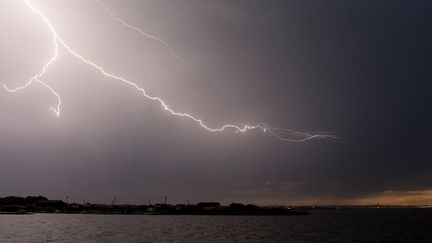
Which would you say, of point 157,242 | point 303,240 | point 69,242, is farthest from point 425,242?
point 69,242

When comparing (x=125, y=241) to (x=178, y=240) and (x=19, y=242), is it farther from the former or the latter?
(x=19, y=242)

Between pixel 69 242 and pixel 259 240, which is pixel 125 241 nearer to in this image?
pixel 69 242

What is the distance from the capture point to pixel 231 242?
69312mm

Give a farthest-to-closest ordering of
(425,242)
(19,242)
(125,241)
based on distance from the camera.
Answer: (425,242), (125,241), (19,242)

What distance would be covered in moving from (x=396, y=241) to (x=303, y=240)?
15531 millimetres

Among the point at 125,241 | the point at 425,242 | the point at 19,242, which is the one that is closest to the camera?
the point at 19,242

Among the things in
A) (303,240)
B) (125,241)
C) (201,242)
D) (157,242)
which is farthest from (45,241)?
(303,240)

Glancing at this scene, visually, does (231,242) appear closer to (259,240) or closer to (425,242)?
(259,240)

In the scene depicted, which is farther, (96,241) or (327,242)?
(327,242)

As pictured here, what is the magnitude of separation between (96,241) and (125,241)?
4.31 metres

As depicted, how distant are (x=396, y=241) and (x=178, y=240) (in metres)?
36.6

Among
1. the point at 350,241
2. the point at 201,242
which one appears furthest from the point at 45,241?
the point at 350,241

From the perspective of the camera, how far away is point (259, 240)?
7456 cm

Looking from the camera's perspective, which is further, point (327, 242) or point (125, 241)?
point (327, 242)
